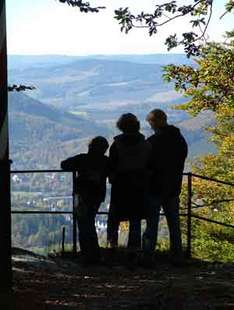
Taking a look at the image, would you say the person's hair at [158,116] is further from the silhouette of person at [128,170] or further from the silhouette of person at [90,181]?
the silhouette of person at [90,181]

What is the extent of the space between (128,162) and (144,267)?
1.24 meters

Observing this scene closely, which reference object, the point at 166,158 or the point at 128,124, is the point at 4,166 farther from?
the point at 166,158

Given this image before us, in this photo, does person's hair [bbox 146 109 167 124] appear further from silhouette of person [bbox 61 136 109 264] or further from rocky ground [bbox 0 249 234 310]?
rocky ground [bbox 0 249 234 310]

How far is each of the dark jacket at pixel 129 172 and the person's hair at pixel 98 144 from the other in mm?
113

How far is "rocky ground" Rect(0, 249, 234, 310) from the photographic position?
4.92m

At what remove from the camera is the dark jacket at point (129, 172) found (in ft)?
26.3

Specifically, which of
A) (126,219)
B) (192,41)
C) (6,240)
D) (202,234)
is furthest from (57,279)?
(202,234)

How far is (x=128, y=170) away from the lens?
8.07 metres

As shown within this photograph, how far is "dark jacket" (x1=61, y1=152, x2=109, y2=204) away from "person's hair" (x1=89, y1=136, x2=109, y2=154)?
0.07 meters

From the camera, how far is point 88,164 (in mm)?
8086

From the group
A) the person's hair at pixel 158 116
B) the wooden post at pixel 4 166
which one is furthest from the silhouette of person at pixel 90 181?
the wooden post at pixel 4 166

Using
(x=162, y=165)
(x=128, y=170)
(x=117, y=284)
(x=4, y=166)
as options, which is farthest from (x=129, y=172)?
(x=4, y=166)

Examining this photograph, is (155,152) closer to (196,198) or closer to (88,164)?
(88,164)

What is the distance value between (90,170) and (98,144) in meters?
0.31
